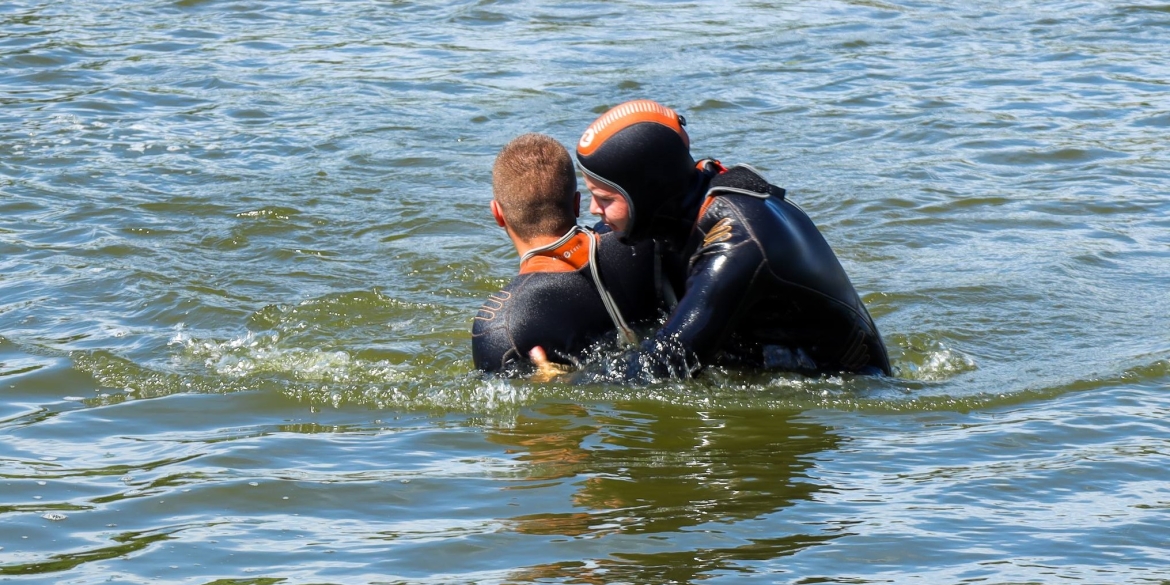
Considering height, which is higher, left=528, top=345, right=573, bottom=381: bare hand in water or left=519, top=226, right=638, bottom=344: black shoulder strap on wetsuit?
left=519, top=226, right=638, bottom=344: black shoulder strap on wetsuit

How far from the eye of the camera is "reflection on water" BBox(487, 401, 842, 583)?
4.20 meters

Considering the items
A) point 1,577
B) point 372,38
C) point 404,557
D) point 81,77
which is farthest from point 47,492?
point 372,38

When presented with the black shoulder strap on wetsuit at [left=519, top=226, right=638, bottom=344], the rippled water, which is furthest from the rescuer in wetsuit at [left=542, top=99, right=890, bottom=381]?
the rippled water

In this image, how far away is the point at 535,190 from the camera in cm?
585

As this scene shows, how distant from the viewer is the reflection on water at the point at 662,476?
420 centimetres

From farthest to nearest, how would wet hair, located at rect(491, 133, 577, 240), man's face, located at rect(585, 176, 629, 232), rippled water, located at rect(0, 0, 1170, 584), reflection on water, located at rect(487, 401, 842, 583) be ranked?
1. wet hair, located at rect(491, 133, 577, 240)
2. man's face, located at rect(585, 176, 629, 232)
3. rippled water, located at rect(0, 0, 1170, 584)
4. reflection on water, located at rect(487, 401, 842, 583)

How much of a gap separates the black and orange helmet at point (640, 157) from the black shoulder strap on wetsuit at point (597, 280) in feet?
0.70

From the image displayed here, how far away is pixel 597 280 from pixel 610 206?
327 mm

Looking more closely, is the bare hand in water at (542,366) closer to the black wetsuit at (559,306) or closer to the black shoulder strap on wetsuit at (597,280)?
the black wetsuit at (559,306)

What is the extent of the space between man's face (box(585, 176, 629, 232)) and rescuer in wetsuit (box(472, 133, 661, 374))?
0.51 ft

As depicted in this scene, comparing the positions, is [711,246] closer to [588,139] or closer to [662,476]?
[588,139]

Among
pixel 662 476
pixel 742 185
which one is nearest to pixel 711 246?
pixel 742 185

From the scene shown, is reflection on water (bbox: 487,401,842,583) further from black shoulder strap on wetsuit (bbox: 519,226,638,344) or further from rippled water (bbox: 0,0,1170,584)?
black shoulder strap on wetsuit (bbox: 519,226,638,344)

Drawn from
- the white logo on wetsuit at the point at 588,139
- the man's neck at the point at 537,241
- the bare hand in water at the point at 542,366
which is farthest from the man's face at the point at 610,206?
the bare hand in water at the point at 542,366
